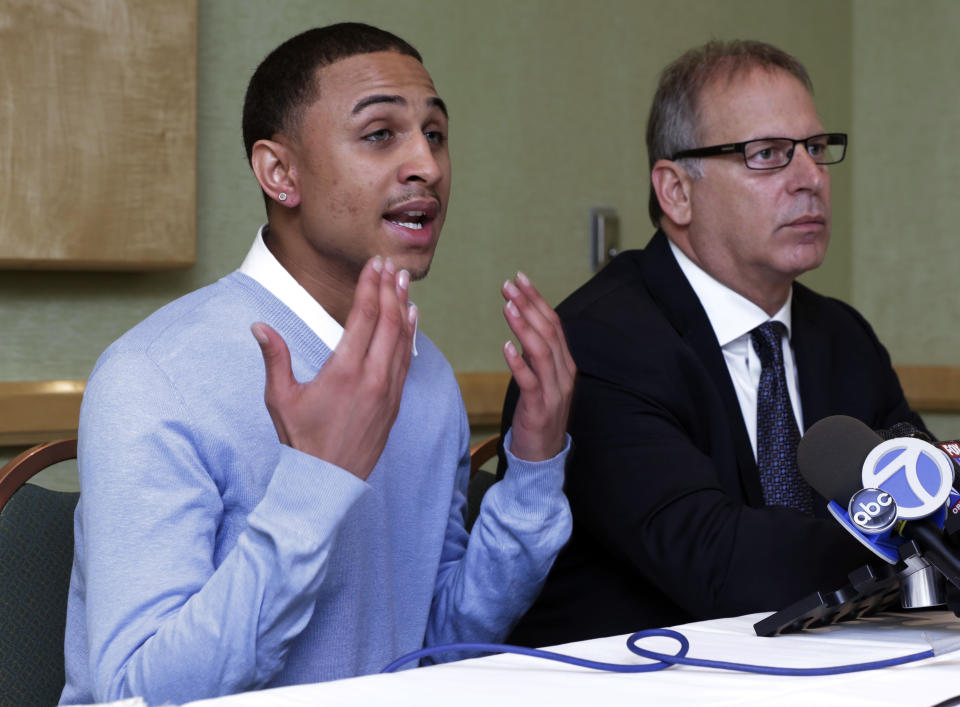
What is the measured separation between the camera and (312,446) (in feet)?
3.37

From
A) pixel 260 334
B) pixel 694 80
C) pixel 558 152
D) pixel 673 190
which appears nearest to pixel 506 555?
pixel 260 334

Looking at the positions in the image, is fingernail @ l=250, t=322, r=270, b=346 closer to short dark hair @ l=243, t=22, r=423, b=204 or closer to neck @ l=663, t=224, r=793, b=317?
short dark hair @ l=243, t=22, r=423, b=204

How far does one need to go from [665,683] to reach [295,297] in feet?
2.19

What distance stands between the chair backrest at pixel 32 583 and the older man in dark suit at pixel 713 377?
0.67 metres

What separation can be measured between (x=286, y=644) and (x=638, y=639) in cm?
34

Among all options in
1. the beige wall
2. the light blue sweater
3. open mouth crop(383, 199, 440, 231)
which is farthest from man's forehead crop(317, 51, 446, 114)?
the beige wall

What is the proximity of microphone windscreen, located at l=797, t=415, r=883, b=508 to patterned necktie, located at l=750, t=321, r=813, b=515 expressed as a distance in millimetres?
625

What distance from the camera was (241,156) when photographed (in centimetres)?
228

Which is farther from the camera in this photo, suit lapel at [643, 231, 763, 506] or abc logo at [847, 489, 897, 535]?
suit lapel at [643, 231, 763, 506]

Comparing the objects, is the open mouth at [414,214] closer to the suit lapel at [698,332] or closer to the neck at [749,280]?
the suit lapel at [698,332]

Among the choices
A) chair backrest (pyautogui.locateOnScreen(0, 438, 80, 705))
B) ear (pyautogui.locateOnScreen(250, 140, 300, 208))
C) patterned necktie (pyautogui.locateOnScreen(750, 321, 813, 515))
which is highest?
ear (pyautogui.locateOnScreen(250, 140, 300, 208))

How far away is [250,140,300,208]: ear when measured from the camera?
55.3 inches

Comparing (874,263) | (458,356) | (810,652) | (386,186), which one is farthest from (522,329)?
(874,263)

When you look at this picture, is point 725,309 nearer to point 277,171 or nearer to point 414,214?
point 414,214
